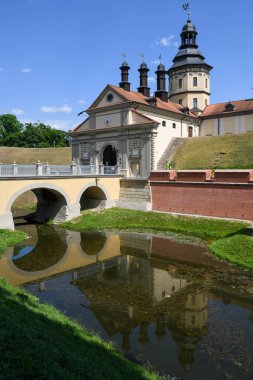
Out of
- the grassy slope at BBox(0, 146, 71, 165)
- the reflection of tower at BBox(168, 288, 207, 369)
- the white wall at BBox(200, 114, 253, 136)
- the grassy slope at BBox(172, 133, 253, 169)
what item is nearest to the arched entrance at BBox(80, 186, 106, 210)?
the grassy slope at BBox(172, 133, 253, 169)

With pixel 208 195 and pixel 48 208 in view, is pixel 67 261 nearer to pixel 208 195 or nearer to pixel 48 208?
pixel 48 208

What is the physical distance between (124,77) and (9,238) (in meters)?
21.6

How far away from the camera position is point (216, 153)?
28.6 meters

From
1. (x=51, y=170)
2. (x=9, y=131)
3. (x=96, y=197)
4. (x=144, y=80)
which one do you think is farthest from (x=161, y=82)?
(x=9, y=131)

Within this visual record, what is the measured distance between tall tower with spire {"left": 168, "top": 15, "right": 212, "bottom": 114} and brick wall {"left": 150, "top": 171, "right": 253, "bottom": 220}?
677 inches

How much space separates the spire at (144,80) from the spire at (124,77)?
2120mm

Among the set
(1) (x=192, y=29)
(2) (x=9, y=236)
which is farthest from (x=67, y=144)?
(2) (x=9, y=236)

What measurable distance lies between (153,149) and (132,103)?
4517mm

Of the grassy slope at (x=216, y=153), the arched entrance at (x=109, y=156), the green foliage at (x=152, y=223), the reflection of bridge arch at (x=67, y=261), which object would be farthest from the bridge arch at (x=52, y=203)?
the grassy slope at (x=216, y=153)

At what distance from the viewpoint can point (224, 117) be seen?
3562cm

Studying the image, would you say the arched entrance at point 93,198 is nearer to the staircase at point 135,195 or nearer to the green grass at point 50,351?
the staircase at point 135,195

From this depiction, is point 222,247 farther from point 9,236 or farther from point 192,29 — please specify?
point 192,29

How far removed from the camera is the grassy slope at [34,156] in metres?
47.4

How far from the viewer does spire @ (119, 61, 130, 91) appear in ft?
107
